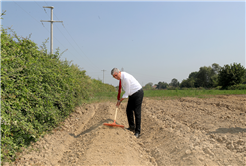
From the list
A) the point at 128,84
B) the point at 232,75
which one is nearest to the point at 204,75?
the point at 232,75

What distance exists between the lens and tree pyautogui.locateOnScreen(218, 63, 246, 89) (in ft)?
112

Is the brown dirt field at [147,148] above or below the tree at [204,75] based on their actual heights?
below

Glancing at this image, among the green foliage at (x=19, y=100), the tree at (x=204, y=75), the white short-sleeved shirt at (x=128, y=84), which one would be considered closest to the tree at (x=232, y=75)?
the tree at (x=204, y=75)

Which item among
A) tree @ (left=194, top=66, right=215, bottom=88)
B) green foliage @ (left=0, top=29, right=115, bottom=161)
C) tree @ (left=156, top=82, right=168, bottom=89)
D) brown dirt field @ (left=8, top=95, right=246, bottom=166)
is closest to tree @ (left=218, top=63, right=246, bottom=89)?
tree @ (left=194, top=66, right=215, bottom=88)

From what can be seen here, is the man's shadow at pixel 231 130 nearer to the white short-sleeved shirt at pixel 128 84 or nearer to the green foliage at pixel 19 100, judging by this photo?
the white short-sleeved shirt at pixel 128 84

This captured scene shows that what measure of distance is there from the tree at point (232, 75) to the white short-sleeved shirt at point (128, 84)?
37045 mm

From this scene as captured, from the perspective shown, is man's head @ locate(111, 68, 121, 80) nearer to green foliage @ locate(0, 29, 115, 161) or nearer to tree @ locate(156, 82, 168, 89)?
green foliage @ locate(0, 29, 115, 161)

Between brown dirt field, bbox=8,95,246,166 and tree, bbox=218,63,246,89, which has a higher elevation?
tree, bbox=218,63,246,89

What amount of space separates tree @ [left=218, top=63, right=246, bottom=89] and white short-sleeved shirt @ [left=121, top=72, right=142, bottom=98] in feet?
122

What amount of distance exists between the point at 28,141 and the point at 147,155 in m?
2.66

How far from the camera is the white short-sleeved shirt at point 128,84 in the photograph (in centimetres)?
474

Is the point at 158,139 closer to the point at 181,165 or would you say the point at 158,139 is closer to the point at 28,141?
the point at 181,165

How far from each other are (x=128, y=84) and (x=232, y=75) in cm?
3767

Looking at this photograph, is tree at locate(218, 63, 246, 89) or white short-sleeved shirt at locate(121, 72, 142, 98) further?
tree at locate(218, 63, 246, 89)
